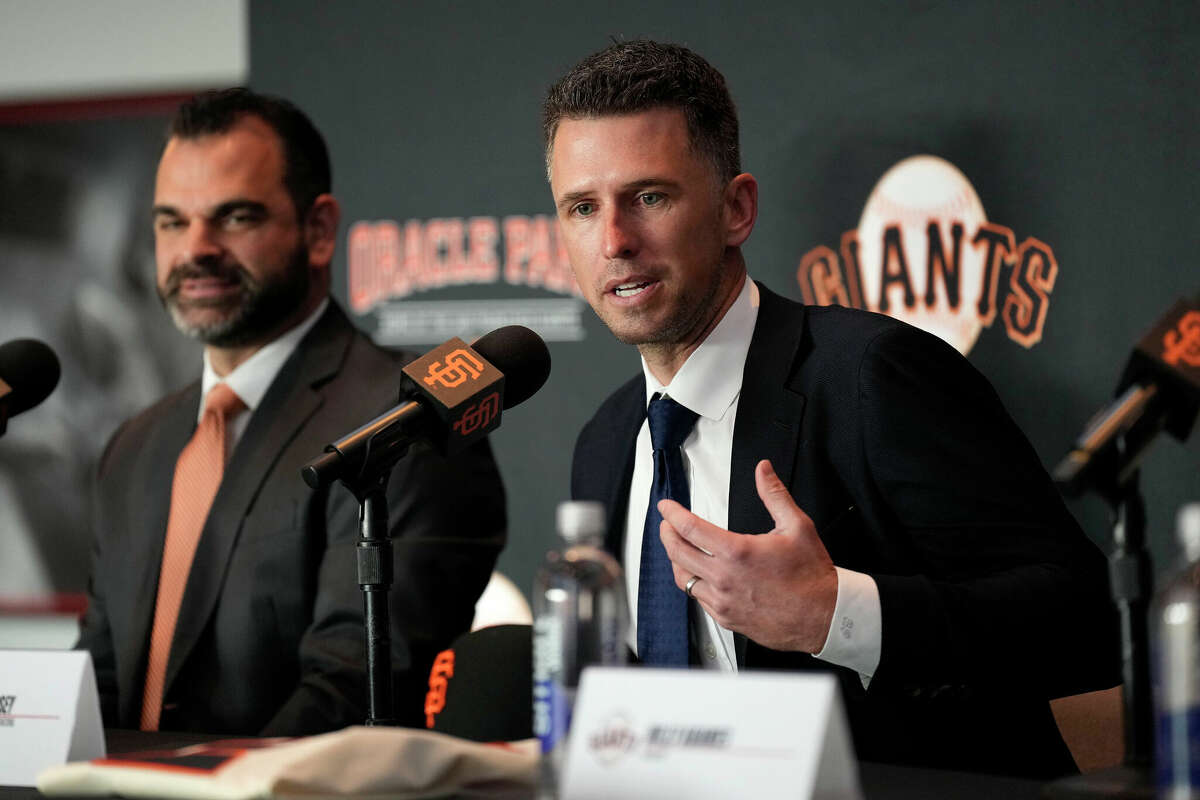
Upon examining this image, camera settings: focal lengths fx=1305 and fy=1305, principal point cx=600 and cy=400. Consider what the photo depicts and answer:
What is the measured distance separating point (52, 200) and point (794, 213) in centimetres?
218

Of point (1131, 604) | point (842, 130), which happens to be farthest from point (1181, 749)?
point (842, 130)

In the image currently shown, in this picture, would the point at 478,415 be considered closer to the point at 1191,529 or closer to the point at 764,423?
the point at 764,423

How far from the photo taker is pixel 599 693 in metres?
0.85

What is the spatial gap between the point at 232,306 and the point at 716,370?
857 mm

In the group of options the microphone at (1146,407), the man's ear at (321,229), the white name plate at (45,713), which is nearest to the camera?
the microphone at (1146,407)

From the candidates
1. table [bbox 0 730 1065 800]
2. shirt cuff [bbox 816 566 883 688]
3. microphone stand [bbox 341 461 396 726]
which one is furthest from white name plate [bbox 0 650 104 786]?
shirt cuff [bbox 816 566 883 688]

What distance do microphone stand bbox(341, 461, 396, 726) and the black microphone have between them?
0.54 metres

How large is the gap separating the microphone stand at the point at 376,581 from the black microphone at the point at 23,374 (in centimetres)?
54

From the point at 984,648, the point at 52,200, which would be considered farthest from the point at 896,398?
the point at 52,200

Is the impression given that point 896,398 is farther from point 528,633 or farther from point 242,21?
point 242,21

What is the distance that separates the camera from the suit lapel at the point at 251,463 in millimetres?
1925

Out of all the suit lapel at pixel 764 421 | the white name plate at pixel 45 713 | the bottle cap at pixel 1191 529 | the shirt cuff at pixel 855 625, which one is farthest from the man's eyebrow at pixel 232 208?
the bottle cap at pixel 1191 529

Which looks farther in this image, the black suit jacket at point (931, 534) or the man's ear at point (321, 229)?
the man's ear at point (321, 229)

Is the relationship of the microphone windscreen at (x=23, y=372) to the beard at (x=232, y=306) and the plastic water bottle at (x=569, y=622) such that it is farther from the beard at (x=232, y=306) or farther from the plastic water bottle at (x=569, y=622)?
the plastic water bottle at (x=569, y=622)
